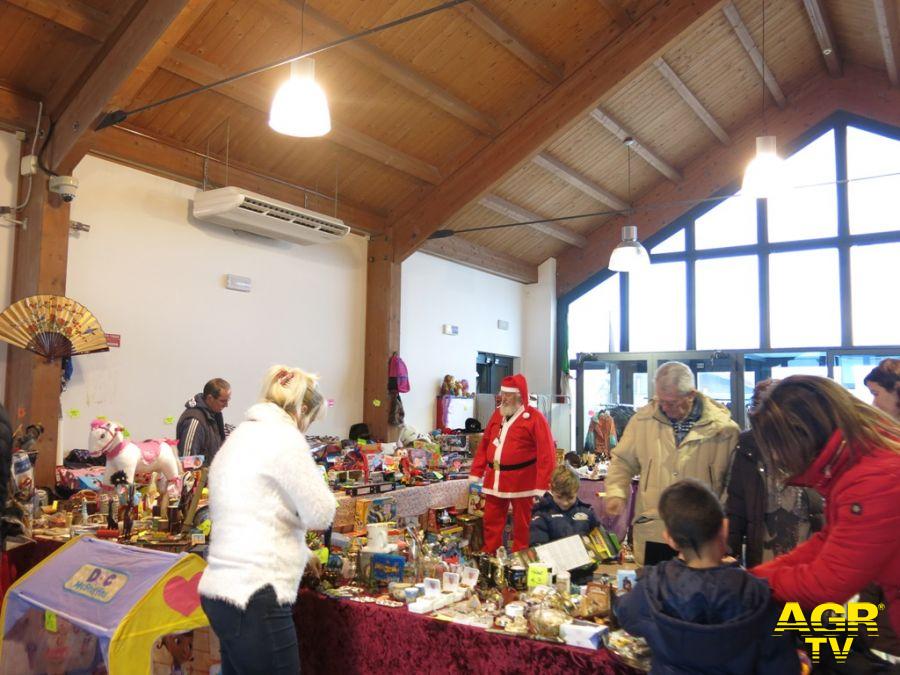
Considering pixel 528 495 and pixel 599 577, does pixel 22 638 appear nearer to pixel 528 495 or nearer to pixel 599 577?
pixel 599 577

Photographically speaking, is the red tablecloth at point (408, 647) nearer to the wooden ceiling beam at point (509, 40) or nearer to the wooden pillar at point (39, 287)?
the wooden pillar at point (39, 287)

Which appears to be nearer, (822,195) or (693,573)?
(693,573)

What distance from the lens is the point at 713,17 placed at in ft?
27.5

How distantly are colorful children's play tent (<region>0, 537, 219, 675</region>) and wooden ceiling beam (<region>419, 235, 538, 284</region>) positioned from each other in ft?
24.0

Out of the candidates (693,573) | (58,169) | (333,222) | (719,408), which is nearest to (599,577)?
(719,408)

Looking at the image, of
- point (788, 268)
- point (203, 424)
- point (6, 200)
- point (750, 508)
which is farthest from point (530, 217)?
point (750, 508)

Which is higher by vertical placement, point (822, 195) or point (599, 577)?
point (822, 195)

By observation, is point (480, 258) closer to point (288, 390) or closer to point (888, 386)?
point (888, 386)

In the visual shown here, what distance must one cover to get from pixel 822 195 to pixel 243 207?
8531mm

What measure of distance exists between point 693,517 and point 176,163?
20.4 feet

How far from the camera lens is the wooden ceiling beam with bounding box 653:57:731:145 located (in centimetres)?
895

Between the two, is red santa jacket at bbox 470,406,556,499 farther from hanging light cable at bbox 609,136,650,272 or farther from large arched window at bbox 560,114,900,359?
large arched window at bbox 560,114,900,359

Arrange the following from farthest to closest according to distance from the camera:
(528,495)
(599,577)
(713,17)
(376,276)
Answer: (376,276) → (713,17) → (528,495) → (599,577)

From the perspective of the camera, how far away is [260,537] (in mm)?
2148
